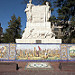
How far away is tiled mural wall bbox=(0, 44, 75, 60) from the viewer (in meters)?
6.76

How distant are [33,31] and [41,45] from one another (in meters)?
3.39

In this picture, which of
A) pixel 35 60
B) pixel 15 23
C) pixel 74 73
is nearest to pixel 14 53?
pixel 35 60

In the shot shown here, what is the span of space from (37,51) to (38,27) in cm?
410

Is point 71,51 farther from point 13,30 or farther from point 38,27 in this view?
point 13,30

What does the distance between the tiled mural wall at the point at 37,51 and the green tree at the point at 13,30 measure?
15085 millimetres

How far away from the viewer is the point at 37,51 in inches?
275

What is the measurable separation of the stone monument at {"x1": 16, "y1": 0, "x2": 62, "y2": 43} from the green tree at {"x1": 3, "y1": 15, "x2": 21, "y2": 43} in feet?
38.3

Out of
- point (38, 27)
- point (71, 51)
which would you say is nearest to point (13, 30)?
point (38, 27)

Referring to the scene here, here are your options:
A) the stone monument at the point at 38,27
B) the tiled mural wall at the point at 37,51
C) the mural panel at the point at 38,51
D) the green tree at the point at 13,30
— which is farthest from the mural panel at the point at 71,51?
the green tree at the point at 13,30

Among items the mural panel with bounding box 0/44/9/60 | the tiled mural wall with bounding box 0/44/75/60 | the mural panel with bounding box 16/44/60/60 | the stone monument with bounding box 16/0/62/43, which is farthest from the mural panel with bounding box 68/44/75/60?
the mural panel with bounding box 0/44/9/60

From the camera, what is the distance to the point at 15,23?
23.5m

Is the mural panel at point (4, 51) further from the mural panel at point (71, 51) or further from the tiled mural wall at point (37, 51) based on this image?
the mural panel at point (71, 51)

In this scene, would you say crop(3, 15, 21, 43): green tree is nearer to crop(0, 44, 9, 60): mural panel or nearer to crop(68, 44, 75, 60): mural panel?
crop(0, 44, 9, 60): mural panel

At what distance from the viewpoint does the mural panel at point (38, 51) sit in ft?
22.5
